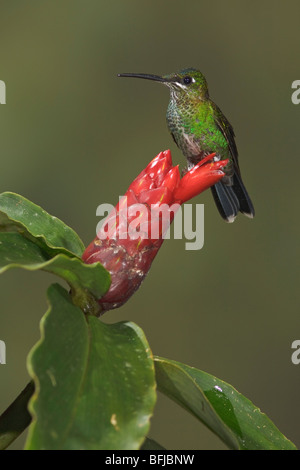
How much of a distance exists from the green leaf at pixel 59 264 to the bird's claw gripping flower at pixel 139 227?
0.09 ft

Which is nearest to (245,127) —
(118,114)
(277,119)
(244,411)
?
(277,119)

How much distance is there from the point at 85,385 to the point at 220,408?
172 millimetres

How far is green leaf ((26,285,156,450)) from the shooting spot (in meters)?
0.39

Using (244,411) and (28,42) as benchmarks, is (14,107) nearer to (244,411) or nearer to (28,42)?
(28,42)

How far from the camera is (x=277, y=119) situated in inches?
87.9

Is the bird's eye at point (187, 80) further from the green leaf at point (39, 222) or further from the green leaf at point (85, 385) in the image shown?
the green leaf at point (85, 385)

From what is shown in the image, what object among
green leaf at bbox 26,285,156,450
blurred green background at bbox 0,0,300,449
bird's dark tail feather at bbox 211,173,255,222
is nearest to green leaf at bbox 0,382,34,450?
green leaf at bbox 26,285,156,450

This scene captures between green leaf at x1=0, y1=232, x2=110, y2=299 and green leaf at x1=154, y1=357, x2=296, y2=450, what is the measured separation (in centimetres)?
8

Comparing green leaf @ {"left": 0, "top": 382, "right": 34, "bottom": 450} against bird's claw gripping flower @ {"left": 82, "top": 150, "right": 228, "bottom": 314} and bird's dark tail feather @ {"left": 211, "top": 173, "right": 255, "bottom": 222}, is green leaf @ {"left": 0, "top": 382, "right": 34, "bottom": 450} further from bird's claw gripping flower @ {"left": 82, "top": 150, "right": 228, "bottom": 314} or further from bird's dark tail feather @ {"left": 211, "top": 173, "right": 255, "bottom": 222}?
bird's dark tail feather @ {"left": 211, "top": 173, "right": 255, "bottom": 222}

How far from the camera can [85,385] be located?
425mm

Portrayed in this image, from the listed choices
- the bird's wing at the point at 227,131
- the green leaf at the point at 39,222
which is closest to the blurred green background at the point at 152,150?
the bird's wing at the point at 227,131

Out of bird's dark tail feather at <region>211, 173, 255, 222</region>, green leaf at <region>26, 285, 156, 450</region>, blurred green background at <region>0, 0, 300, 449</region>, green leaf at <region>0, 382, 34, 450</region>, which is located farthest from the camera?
blurred green background at <region>0, 0, 300, 449</region>

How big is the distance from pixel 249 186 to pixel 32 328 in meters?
0.88

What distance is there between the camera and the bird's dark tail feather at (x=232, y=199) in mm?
901
